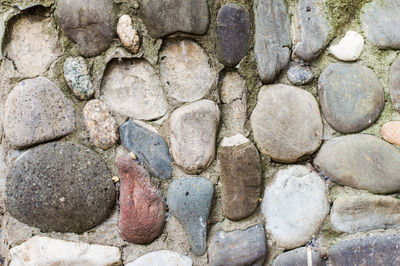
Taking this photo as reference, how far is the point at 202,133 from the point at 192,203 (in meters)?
0.15

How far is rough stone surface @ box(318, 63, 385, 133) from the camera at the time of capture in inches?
41.3

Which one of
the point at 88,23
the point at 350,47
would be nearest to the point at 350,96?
the point at 350,47

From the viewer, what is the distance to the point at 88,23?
998 mm

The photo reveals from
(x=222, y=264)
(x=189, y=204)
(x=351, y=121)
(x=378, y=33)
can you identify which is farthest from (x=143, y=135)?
(x=378, y=33)

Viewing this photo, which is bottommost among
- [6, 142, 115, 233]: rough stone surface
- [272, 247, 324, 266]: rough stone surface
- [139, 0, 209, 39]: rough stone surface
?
[272, 247, 324, 266]: rough stone surface

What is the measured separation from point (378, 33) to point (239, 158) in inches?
15.9

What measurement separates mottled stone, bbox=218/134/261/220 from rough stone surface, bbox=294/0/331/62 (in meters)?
0.23

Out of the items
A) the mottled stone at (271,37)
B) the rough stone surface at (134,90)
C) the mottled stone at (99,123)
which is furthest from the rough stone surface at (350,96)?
the mottled stone at (99,123)

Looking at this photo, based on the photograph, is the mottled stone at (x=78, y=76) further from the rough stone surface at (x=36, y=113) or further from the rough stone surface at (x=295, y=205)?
the rough stone surface at (x=295, y=205)

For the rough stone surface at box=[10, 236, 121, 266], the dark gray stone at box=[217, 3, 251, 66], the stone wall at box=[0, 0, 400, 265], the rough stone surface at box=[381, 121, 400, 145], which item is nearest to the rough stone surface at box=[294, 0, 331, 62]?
the stone wall at box=[0, 0, 400, 265]

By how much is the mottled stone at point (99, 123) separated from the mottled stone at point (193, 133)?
13 centimetres

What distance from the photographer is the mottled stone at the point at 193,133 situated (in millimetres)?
1033

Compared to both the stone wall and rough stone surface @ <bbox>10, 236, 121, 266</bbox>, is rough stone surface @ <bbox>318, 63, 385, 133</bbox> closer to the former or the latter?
the stone wall

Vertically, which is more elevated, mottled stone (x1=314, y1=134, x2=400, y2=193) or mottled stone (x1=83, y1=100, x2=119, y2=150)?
mottled stone (x1=83, y1=100, x2=119, y2=150)
